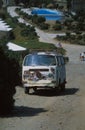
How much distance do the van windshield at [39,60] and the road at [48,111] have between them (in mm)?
1239

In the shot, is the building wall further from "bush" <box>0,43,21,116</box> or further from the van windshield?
"bush" <box>0,43,21,116</box>

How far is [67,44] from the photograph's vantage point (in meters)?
77.6

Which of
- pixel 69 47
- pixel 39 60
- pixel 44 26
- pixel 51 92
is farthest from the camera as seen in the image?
pixel 44 26

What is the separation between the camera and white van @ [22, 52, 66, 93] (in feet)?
→ 82.7

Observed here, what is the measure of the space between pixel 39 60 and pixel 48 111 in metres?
7.14

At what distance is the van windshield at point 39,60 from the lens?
84.4 ft

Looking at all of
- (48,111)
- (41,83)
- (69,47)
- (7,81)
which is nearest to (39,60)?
(41,83)

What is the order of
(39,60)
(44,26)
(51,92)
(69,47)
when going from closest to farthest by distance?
(39,60) < (51,92) < (69,47) < (44,26)

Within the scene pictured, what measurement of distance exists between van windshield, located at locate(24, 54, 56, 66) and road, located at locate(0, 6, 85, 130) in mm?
1239

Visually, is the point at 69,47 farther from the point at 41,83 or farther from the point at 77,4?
the point at 77,4

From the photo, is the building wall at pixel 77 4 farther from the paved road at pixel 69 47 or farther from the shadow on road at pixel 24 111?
the shadow on road at pixel 24 111

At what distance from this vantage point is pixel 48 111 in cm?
1891

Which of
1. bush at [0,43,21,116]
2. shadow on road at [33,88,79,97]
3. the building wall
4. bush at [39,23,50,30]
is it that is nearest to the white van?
shadow on road at [33,88,79,97]

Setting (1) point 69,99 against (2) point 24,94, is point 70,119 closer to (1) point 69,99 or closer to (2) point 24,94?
(1) point 69,99
